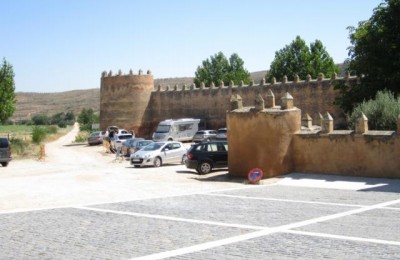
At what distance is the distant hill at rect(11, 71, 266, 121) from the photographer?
455ft

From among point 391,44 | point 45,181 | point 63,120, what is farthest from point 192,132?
point 63,120

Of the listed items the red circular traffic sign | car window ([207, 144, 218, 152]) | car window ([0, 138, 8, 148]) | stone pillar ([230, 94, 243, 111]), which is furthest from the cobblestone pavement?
car window ([0, 138, 8, 148])

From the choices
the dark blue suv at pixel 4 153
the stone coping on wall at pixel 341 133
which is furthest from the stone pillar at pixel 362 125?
the dark blue suv at pixel 4 153

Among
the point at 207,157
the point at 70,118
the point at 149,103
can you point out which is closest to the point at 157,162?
the point at 207,157

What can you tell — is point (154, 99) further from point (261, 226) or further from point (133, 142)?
point (261, 226)

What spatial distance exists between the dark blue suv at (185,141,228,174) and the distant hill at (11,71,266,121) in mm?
107591

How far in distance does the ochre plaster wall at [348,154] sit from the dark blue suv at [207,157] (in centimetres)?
422

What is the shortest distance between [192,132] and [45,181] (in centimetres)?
2866

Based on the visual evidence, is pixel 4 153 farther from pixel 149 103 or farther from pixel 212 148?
pixel 149 103

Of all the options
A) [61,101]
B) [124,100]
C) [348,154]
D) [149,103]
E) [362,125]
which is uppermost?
[61,101]

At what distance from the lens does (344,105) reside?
30.2 m

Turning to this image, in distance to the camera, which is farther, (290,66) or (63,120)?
(63,120)

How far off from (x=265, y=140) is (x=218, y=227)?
1003 cm

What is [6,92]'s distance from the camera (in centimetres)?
4728
